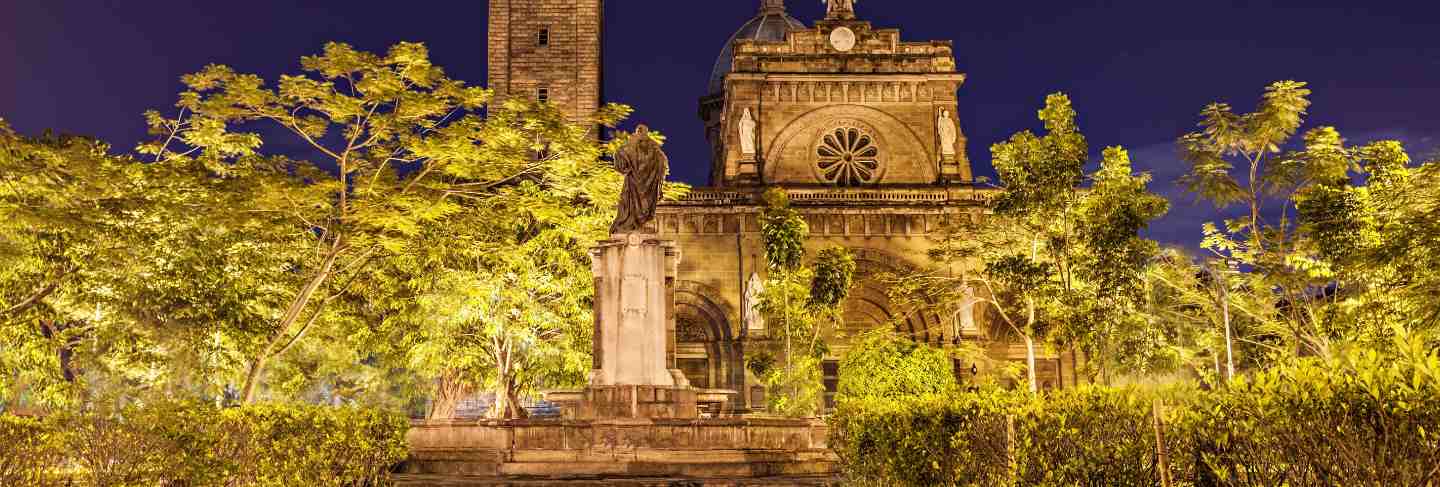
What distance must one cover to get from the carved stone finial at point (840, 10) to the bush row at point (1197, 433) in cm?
3081

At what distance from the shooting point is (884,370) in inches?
1101

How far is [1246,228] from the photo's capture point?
22641 millimetres

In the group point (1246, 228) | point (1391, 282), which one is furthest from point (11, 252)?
point (1246, 228)

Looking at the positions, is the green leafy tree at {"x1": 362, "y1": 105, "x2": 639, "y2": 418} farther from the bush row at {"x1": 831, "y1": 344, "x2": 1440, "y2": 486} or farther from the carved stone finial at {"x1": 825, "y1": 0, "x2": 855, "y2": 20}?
the carved stone finial at {"x1": 825, "y1": 0, "x2": 855, "y2": 20}

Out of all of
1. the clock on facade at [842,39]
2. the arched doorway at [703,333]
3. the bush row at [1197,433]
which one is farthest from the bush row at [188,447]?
the clock on facade at [842,39]

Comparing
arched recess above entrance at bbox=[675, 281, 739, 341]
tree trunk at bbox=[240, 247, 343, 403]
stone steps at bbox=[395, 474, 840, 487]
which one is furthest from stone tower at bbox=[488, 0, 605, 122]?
stone steps at bbox=[395, 474, 840, 487]

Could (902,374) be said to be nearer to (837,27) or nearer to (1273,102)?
(1273,102)

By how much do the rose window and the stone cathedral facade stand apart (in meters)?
0.05

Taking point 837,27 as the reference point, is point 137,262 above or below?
below

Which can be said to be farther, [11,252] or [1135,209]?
[1135,209]

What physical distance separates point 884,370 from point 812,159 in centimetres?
1092

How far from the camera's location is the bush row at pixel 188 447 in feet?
27.0

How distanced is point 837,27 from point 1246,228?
1819 centimetres

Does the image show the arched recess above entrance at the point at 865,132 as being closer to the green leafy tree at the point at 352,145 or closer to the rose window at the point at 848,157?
the rose window at the point at 848,157
